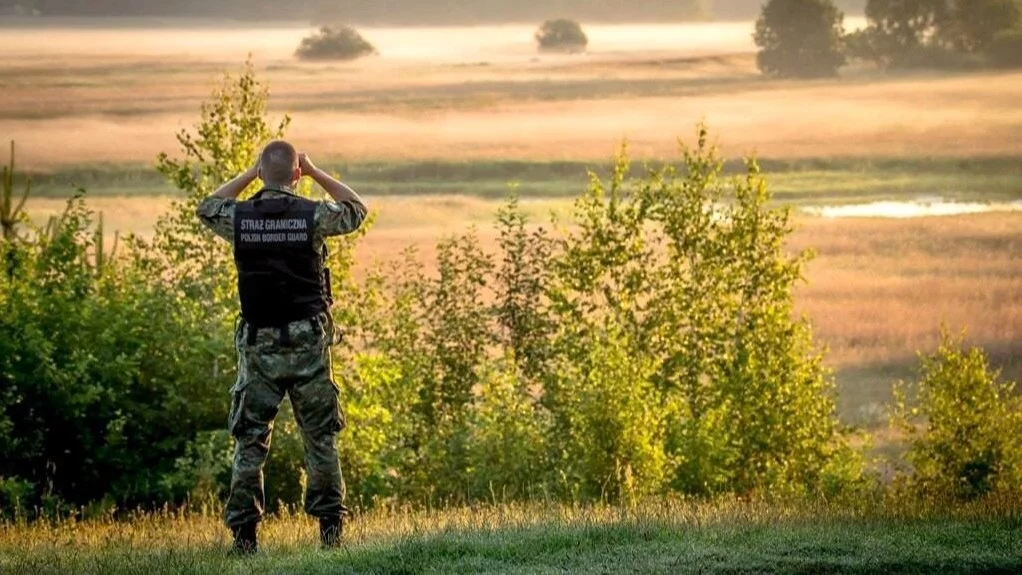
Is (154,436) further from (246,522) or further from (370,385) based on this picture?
(246,522)

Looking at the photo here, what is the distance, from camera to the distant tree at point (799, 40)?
59062 millimetres

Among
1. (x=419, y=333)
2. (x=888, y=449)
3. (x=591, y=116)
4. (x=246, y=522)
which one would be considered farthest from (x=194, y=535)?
(x=591, y=116)

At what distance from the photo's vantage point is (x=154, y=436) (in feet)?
74.4

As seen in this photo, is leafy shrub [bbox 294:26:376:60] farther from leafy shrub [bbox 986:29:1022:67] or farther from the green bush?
leafy shrub [bbox 986:29:1022:67]

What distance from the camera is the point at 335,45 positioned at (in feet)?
168

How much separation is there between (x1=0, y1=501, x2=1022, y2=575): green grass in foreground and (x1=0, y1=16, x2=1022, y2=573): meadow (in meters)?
19.4

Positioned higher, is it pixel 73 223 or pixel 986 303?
pixel 73 223

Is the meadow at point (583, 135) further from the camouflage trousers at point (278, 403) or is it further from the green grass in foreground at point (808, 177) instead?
the camouflage trousers at point (278, 403)

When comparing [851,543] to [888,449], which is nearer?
[851,543]

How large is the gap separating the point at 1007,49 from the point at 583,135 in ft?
48.8

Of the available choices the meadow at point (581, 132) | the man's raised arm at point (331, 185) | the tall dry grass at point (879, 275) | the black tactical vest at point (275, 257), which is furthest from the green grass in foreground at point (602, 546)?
the meadow at point (581, 132)

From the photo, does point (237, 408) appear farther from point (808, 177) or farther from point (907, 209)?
point (808, 177)

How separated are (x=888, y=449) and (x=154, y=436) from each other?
18594 mm

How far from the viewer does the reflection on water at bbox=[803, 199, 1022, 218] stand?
50562 mm
